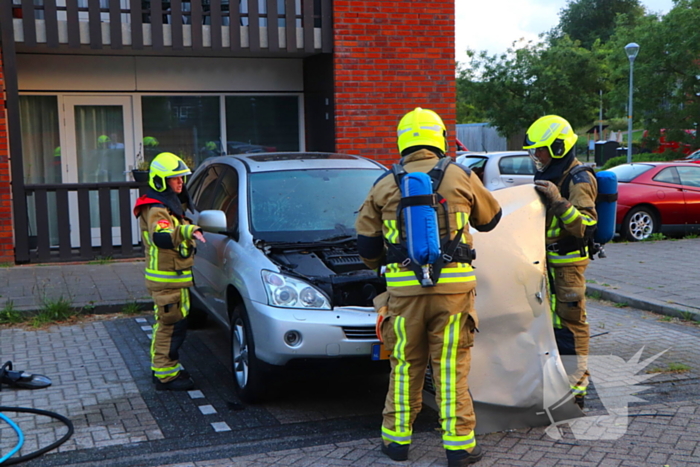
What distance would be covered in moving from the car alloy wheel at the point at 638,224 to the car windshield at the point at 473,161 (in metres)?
3.77

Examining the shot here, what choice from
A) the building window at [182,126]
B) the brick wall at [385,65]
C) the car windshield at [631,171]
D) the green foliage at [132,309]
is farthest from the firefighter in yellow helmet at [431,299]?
the car windshield at [631,171]

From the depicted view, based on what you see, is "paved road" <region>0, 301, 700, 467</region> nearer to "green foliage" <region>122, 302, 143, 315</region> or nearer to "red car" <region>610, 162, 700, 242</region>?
"green foliage" <region>122, 302, 143, 315</region>

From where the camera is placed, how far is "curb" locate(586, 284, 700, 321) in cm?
777

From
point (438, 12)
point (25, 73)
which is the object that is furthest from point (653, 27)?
point (25, 73)

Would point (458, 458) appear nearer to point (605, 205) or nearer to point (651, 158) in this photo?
point (605, 205)

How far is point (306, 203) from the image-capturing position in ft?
20.2

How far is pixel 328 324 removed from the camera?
4941 mm

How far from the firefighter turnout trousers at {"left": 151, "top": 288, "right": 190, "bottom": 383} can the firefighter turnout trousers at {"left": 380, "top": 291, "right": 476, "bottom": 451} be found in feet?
6.65

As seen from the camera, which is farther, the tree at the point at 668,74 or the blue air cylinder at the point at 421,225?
the tree at the point at 668,74

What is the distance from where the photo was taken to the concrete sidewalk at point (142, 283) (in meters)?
8.43

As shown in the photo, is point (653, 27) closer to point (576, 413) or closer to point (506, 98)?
point (506, 98)

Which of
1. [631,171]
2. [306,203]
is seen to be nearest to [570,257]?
[306,203]

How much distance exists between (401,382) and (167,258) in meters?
2.21

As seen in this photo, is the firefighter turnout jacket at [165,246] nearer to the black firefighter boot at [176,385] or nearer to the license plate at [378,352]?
the black firefighter boot at [176,385]
